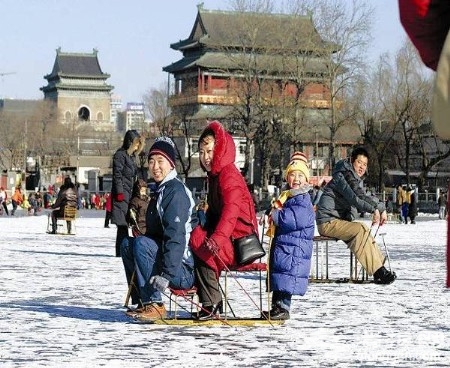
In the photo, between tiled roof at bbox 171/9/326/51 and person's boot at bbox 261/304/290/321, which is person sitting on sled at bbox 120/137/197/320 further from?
tiled roof at bbox 171/9/326/51

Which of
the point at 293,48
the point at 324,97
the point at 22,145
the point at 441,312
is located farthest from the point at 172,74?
the point at 441,312

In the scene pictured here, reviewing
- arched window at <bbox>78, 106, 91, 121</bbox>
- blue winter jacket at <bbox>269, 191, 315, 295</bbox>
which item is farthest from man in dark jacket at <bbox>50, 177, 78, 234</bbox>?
arched window at <bbox>78, 106, 91, 121</bbox>

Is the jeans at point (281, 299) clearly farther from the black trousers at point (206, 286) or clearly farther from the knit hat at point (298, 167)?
the knit hat at point (298, 167)

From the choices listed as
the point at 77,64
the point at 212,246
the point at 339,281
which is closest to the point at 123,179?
the point at 339,281

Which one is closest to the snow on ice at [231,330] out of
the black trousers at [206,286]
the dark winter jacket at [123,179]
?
the black trousers at [206,286]

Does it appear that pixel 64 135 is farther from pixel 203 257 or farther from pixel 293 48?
pixel 203 257

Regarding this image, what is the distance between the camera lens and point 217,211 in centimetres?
807

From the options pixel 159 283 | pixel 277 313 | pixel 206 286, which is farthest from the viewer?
pixel 277 313

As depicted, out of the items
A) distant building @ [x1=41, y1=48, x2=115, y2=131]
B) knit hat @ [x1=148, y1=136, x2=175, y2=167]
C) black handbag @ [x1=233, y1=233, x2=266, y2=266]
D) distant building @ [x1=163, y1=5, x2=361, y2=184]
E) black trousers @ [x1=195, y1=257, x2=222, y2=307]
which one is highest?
distant building @ [x1=41, y1=48, x2=115, y2=131]

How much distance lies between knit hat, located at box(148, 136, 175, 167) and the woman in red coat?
0.99 ft

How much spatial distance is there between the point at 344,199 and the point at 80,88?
532 feet

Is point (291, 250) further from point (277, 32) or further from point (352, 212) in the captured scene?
point (277, 32)

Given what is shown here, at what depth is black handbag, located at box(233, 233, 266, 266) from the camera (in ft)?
26.4

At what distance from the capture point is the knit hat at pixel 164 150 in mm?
8375
